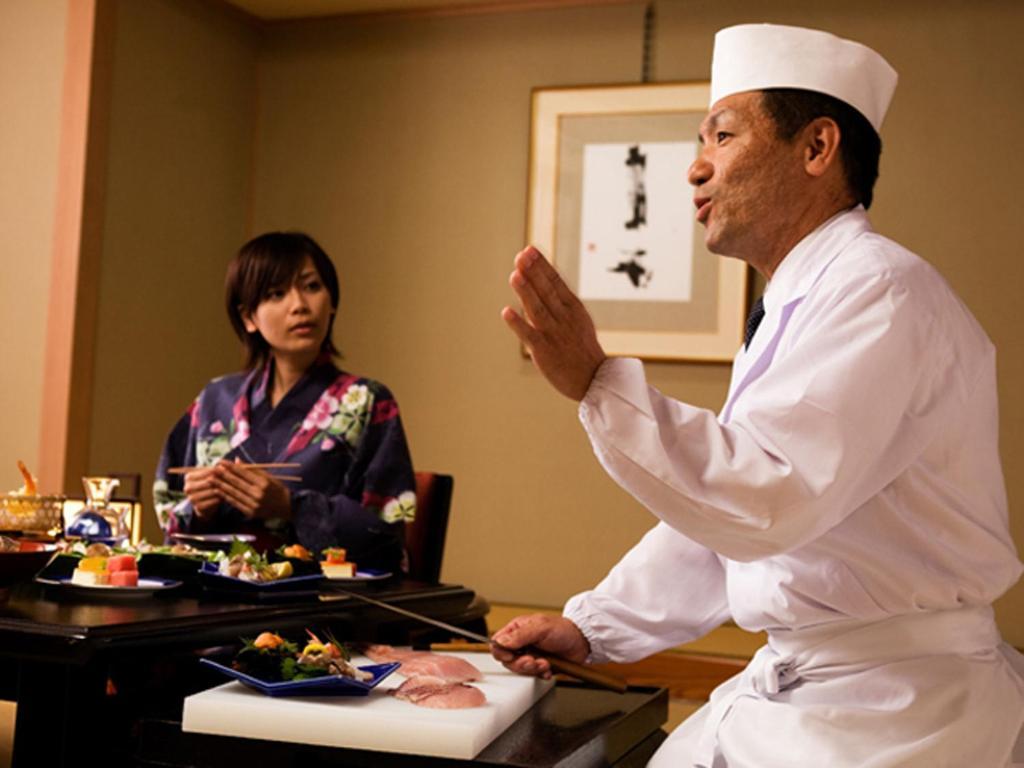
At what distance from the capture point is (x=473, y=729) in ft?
4.33

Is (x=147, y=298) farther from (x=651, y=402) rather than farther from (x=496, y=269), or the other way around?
(x=651, y=402)

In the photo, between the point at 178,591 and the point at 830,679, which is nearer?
the point at 830,679

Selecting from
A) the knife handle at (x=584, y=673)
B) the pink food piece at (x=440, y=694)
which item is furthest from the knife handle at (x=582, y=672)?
the pink food piece at (x=440, y=694)

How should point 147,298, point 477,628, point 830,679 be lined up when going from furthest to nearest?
1. point 147,298
2. point 477,628
3. point 830,679

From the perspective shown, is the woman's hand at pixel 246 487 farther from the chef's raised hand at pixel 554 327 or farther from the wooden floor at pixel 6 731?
the chef's raised hand at pixel 554 327

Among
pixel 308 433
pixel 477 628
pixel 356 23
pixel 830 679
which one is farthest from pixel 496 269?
pixel 830 679

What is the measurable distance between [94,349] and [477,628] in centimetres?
290

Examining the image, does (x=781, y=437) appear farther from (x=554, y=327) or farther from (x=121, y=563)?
(x=121, y=563)

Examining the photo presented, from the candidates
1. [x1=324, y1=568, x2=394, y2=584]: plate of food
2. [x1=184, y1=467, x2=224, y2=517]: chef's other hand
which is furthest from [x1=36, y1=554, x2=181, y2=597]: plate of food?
[x1=184, y1=467, x2=224, y2=517]: chef's other hand

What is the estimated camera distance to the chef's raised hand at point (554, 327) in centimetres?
130

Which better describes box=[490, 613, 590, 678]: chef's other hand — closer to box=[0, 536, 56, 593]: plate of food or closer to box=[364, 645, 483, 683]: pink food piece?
box=[364, 645, 483, 683]: pink food piece

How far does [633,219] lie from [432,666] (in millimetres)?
3995

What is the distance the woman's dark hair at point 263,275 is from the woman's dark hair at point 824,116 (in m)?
1.76

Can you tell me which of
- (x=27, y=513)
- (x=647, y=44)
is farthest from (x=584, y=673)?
(x=647, y=44)
